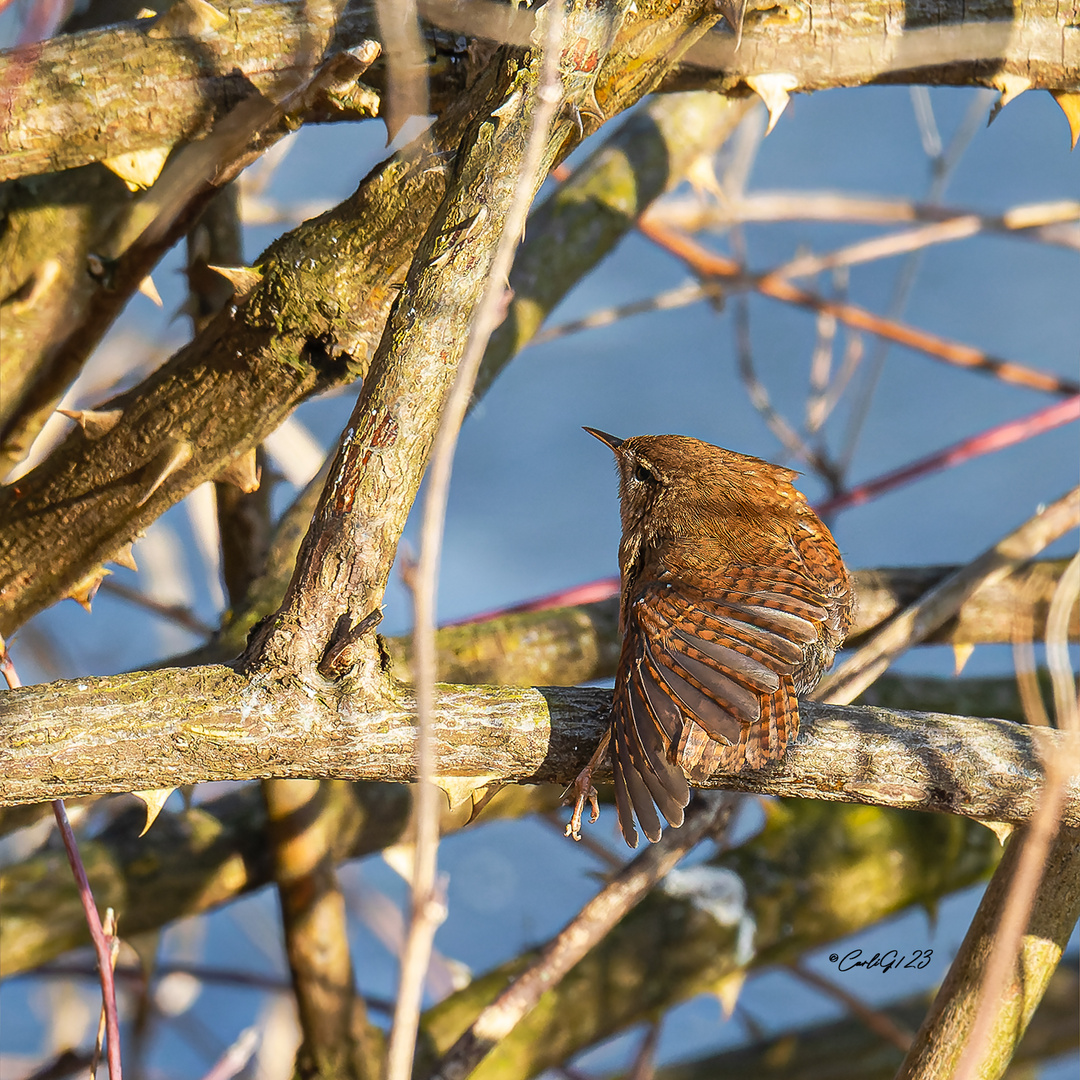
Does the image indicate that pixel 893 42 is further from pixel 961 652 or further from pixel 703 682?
pixel 961 652

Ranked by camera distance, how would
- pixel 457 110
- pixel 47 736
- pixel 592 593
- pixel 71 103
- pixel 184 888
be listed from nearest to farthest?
1. pixel 47 736
2. pixel 457 110
3. pixel 71 103
4. pixel 184 888
5. pixel 592 593

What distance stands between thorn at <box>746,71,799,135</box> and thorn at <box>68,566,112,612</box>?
149 centimetres

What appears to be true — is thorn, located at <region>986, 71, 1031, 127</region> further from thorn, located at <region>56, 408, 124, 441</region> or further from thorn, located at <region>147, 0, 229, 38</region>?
thorn, located at <region>56, 408, 124, 441</region>

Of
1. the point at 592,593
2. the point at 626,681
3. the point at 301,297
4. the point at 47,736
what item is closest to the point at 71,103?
the point at 301,297

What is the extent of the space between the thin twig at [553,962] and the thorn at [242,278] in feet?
3.64

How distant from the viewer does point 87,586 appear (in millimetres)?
2205

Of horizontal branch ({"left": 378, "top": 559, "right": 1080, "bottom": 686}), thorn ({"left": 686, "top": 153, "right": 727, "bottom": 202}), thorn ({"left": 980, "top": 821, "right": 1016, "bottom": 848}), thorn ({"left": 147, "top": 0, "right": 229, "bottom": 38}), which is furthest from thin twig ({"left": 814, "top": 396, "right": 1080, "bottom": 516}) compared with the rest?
thorn ({"left": 147, "top": 0, "right": 229, "bottom": 38})

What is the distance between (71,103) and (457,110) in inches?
25.7

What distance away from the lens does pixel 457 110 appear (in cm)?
173

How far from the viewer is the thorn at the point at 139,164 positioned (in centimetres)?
194

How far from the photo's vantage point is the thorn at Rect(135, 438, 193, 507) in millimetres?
1906

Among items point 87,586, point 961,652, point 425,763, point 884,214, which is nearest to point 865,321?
point 884,214

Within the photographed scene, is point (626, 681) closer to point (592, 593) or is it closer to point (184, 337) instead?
point (592, 593)

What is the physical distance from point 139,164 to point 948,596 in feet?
6.19
